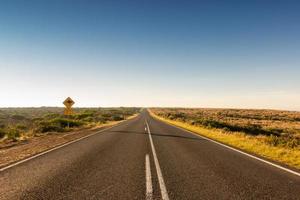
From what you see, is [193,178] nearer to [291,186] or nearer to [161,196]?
[161,196]

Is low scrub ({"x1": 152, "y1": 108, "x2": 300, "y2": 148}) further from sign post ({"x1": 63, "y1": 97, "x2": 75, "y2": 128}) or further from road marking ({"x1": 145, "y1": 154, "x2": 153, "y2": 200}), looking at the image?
sign post ({"x1": 63, "y1": 97, "x2": 75, "y2": 128})

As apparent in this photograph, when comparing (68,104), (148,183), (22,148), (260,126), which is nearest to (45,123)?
(68,104)

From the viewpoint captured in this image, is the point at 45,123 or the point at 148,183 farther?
the point at 45,123

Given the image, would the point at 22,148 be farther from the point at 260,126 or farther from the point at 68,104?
the point at 260,126

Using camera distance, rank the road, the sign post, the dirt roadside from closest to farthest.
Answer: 1. the road
2. the dirt roadside
3. the sign post

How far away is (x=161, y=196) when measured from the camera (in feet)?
16.3

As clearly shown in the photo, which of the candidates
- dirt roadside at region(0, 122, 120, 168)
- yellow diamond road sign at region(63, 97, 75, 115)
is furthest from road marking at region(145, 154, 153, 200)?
yellow diamond road sign at region(63, 97, 75, 115)

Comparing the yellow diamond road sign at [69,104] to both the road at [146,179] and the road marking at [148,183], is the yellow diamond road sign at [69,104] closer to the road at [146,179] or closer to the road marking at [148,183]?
the road at [146,179]

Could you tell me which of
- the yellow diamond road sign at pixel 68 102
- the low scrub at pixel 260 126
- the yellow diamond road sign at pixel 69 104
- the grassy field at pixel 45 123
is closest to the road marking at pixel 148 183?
the low scrub at pixel 260 126

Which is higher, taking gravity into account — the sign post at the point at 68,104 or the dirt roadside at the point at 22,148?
the sign post at the point at 68,104

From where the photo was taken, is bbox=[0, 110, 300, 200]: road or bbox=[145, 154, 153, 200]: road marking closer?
bbox=[145, 154, 153, 200]: road marking

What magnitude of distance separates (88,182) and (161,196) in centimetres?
200

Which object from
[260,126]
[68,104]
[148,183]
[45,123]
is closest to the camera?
[148,183]

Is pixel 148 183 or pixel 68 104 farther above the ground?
pixel 68 104
